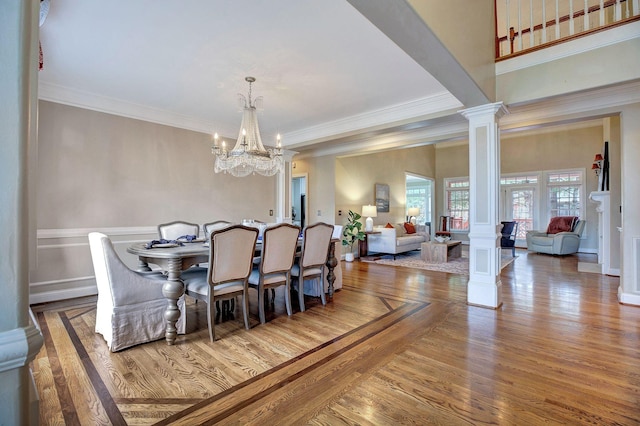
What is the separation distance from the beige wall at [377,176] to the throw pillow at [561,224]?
373cm

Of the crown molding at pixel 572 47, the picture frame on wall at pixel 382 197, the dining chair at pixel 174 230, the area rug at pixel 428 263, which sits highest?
the crown molding at pixel 572 47

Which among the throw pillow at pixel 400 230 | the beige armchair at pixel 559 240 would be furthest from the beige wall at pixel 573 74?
the beige armchair at pixel 559 240

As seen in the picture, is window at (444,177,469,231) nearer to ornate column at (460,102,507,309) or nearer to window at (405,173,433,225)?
window at (405,173,433,225)

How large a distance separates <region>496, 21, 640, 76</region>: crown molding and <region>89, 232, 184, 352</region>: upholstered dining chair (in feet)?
13.7

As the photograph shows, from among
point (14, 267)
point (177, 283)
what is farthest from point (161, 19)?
point (14, 267)

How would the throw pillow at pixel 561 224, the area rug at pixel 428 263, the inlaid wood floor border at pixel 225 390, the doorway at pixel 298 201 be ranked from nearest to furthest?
the inlaid wood floor border at pixel 225 390 → the area rug at pixel 428 263 → the throw pillow at pixel 561 224 → the doorway at pixel 298 201

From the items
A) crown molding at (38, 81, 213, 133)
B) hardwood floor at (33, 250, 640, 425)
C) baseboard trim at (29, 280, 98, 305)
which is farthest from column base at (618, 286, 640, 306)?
baseboard trim at (29, 280, 98, 305)

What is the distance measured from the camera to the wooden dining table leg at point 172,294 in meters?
2.53

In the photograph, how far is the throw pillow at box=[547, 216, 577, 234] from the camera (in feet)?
25.3

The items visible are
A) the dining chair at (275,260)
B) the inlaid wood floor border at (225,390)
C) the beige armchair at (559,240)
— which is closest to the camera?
the inlaid wood floor border at (225,390)

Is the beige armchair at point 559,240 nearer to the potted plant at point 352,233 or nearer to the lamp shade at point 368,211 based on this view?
the lamp shade at point 368,211

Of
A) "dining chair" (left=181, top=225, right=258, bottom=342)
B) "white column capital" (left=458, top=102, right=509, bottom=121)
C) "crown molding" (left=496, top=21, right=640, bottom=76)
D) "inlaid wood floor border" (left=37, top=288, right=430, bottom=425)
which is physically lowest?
"inlaid wood floor border" (left=37, top=288, right=430, bottom=425)

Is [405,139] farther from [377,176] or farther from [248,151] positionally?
[248,151]

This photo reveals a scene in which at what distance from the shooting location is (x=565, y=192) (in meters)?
8.47
